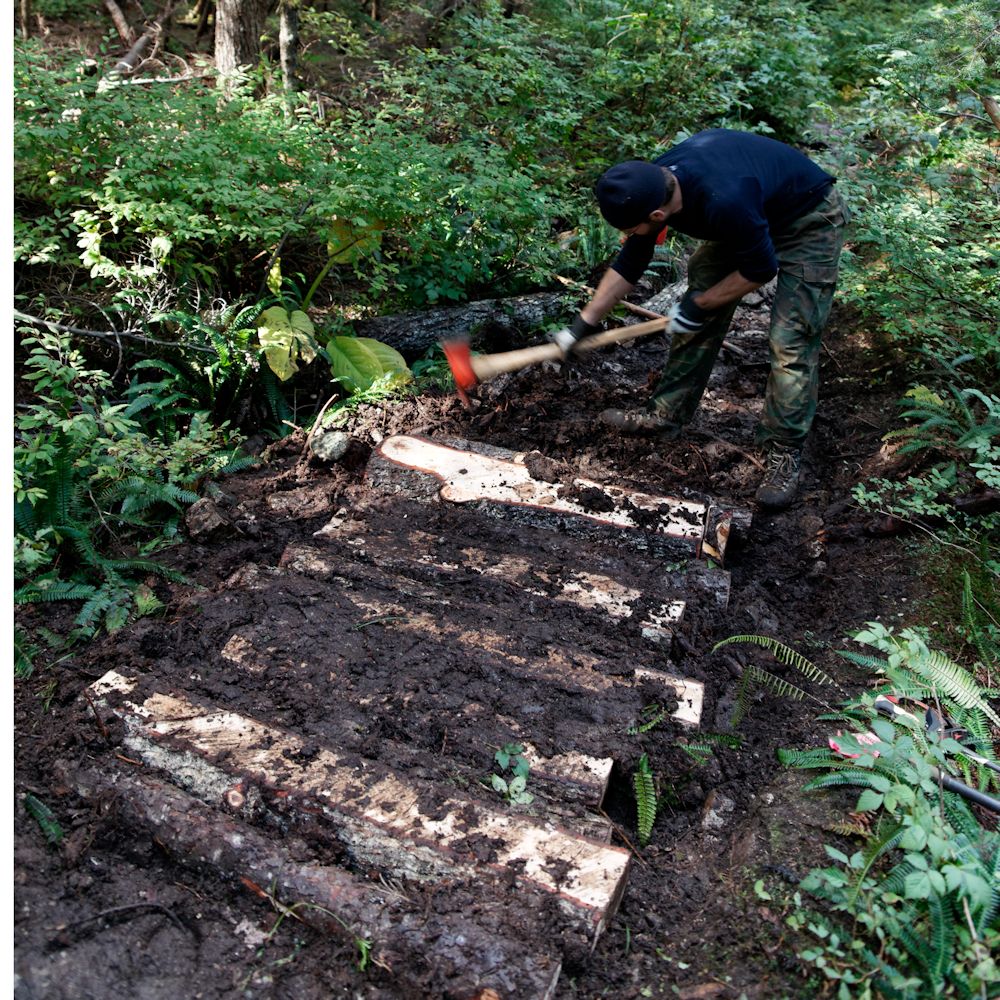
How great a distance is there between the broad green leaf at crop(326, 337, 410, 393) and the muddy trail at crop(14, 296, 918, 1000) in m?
1.01

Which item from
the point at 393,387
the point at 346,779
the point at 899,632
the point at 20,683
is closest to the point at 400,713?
the point at 346,779

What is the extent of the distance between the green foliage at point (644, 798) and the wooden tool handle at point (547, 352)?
2.34 m

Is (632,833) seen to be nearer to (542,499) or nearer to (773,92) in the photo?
(542,499)

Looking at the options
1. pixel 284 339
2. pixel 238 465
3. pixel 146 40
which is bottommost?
pixel 238 465

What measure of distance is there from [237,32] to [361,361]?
4166 mm

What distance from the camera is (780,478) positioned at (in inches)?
179

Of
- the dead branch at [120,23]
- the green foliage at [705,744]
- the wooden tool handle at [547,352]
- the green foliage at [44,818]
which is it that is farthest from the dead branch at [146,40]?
the green foliage at [705,744]

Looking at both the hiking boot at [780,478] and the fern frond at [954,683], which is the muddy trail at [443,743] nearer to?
the hiking boot at [780,478]

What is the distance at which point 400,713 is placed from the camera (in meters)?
2.83

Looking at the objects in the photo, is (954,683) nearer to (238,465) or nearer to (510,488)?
(510,488)

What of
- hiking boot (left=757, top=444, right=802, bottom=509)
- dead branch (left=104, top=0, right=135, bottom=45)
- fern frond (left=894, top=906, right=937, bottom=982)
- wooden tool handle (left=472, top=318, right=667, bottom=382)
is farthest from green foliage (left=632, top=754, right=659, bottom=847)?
dead branch (left=104, top=0, right=135, bottom=45)

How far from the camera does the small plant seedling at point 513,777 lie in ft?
8.37

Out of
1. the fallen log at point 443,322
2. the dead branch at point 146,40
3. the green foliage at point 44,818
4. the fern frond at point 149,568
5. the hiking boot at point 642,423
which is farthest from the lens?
the dead branch at point 146,40

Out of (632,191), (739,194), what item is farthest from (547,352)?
(739,194)
